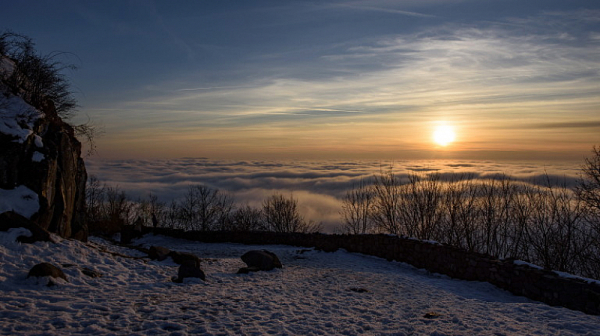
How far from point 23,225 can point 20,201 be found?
113 cm

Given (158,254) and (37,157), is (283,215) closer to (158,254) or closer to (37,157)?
(158,254)

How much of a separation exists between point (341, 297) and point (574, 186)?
18409mm

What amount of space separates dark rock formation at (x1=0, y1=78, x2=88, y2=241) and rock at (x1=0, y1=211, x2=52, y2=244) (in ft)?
2.11

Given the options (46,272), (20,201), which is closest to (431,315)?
(46,272)

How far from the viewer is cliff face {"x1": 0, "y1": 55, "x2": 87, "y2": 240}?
11.1 metres

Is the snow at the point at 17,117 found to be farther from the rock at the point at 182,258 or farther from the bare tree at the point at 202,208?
the bare tree at the point at 202,208

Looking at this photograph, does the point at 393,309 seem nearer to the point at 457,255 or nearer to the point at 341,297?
the point at 341,297

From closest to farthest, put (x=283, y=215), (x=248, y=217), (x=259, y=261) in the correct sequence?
1. (x=259, y=261)
2. (x=283, y=215)
3. (x=248, y=217)

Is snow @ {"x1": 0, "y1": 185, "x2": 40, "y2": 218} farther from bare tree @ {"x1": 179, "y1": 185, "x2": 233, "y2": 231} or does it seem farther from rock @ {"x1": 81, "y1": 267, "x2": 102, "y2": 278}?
bare tree @ {"x1": 179, "y1": 185, "x2": 233, "y2": 231}

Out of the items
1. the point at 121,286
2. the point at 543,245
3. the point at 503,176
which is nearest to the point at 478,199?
the point at 503,176

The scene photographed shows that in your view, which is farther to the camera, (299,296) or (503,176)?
(503,176)

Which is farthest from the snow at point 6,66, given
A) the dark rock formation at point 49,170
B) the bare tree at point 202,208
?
the bare tree at point 202,208

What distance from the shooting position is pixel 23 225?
10.2 metres

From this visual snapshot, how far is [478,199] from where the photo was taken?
26.9 meters
